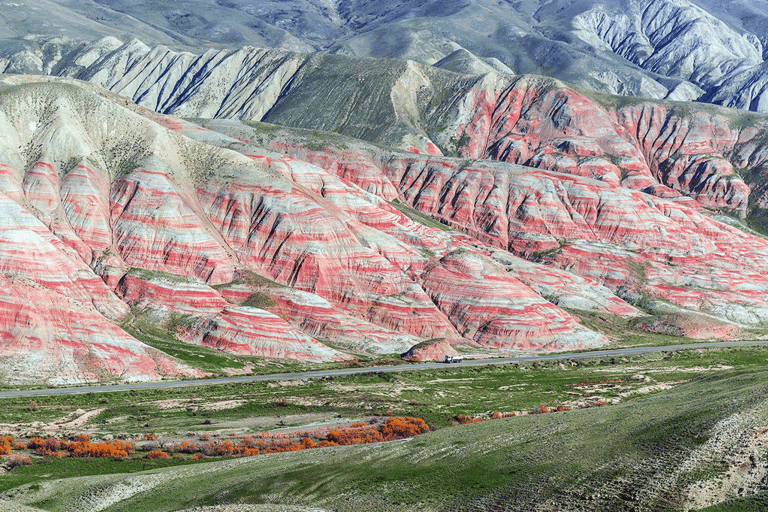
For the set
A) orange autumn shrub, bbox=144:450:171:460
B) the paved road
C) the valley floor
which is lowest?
the paved road

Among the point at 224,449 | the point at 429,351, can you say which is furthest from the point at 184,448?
the point at 429,351

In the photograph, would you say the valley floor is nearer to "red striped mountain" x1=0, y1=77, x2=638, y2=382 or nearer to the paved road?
the paved road

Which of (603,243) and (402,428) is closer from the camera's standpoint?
(402,428)

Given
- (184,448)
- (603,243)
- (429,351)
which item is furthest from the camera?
(603,243)

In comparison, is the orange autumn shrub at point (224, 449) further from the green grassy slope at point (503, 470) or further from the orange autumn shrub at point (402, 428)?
the orange autumn shrub at point (402, 428)

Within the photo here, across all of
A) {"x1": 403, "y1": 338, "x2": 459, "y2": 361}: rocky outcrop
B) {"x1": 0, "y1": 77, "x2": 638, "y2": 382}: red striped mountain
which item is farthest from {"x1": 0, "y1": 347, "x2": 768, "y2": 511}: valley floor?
{"x1": 403, "y1": 338, "x2": 459, "y2": 361}: rocky outcrop

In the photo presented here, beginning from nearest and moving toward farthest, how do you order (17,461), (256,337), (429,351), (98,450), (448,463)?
(448,463), (17,461), (98,450), (256,337), (429,351)

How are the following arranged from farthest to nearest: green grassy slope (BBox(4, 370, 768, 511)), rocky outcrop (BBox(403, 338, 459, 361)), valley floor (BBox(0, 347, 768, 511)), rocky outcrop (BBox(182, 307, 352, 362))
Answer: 1. rocky outcrop (BBox(403, 338, 459, 361))
2. rocky outcrop (BBox(182, 307, 352, 362))
3. green grassy slope (BBox(4, 370, 768, 511))
4. valley floor (BBox(0, 347, 768, 511))

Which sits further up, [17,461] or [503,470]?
[503,470]

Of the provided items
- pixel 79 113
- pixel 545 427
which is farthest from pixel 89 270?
pixel 545 427

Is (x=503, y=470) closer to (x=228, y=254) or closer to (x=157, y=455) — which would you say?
(x=157, y=455)

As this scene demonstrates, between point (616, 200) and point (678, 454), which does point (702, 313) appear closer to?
point (616, 200)
